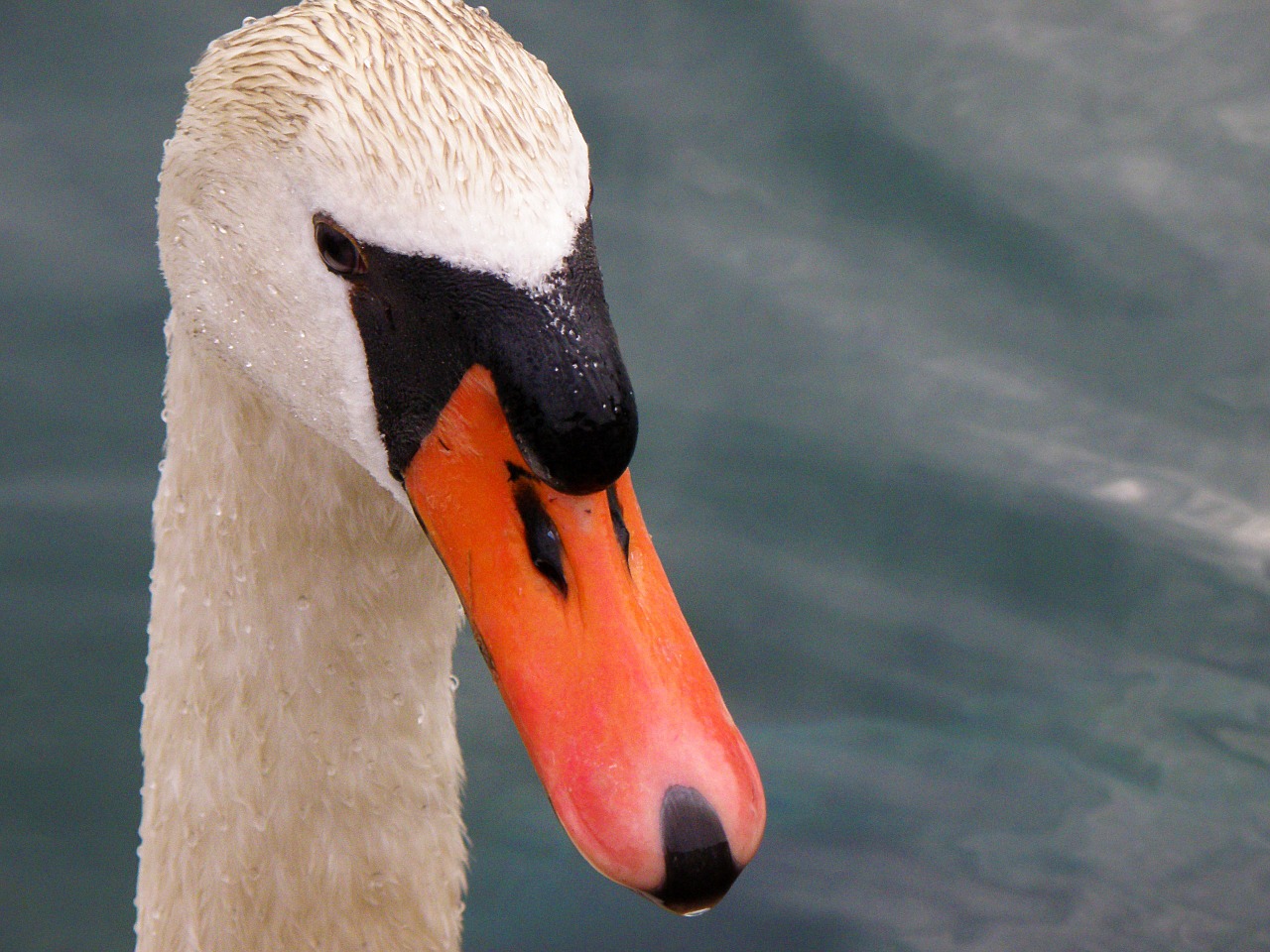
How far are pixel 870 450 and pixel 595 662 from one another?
2845mm

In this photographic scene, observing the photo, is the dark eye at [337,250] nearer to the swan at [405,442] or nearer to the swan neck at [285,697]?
the swan at [405,442]

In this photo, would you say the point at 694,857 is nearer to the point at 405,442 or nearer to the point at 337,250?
the point at 405,442

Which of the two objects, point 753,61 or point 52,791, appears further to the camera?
point 753,61

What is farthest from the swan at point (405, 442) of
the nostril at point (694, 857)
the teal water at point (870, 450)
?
the teal water at point (870, 450)

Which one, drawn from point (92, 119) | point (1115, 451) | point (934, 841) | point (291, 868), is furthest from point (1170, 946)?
point (92, 119)

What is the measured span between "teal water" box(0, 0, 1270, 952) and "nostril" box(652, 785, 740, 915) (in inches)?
82.5

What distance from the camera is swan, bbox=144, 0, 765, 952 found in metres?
1.84

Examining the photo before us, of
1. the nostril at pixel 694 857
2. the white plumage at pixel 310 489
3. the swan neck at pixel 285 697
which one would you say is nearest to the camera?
the nostril at pixel 694 857

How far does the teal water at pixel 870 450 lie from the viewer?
4.04 m

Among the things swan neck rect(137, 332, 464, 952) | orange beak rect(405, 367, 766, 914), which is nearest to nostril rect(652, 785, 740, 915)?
orange beak rect(405, 367, 766, 914)

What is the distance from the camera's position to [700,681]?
1.91 meters

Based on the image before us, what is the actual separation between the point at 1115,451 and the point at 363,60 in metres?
3.25

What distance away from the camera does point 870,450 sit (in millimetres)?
4645

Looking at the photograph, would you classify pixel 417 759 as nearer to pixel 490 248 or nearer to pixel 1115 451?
pixel 490 248
